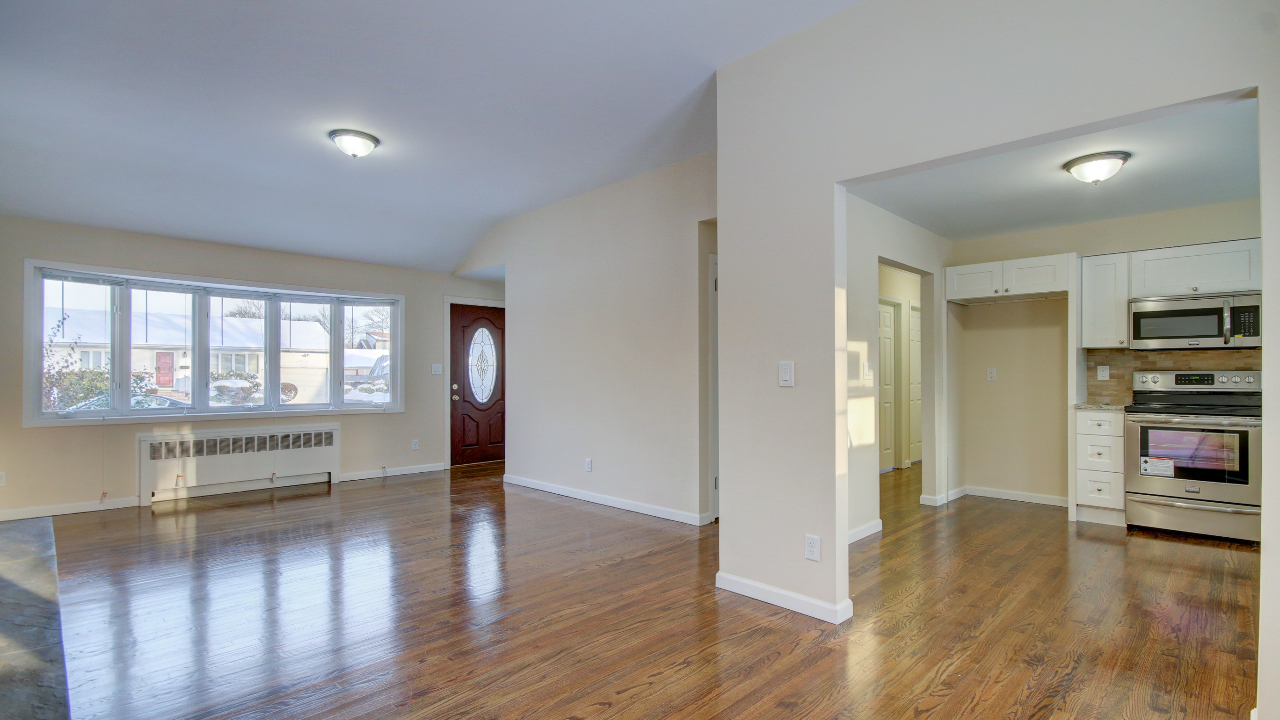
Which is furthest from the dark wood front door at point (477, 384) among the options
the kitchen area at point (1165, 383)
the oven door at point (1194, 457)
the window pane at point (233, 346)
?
the oven door at point (1194, 457)

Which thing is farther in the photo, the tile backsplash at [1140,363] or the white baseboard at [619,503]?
the white baseboard at [619,503]

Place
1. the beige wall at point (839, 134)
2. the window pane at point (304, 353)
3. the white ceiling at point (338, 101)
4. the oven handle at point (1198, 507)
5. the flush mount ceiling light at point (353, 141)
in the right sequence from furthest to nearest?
the window pane at point (304, 353) < the oven handle at point (1198, 507) < the flush mount ceiling light at point (353, 141) < the white ceiling at point (338, 101) < the beige wall at point (839, 134)

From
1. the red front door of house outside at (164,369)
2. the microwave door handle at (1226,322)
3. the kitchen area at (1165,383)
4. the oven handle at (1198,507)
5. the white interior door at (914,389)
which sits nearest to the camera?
the oven handle at (1198,507)

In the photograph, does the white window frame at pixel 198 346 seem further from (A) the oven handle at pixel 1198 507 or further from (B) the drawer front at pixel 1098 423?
(A) the oven handle at pixel 1198 507

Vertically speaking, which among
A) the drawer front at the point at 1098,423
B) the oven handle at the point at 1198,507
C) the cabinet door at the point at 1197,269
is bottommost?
the oven handle at the point at 1198,507

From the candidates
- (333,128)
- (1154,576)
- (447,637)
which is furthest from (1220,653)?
(333,128)

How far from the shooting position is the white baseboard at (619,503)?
468 cm

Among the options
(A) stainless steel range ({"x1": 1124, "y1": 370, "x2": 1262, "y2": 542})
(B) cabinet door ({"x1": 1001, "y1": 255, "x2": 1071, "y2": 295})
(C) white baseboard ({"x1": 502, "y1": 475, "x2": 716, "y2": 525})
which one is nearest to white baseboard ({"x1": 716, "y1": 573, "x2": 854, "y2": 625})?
(C) white baseboard ({"x1": 502, "y1": 475, "x2": 716, "y2": 525})

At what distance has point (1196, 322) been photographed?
14.7 feet

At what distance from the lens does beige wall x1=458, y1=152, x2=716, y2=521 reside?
471 centimetres

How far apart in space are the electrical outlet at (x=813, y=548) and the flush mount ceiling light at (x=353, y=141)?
11.8 feet

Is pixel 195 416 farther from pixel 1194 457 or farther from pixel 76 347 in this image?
pixel 1194 457

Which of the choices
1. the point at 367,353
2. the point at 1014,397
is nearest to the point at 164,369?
the point at 367,353

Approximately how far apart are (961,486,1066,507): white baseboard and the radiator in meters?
6.33
